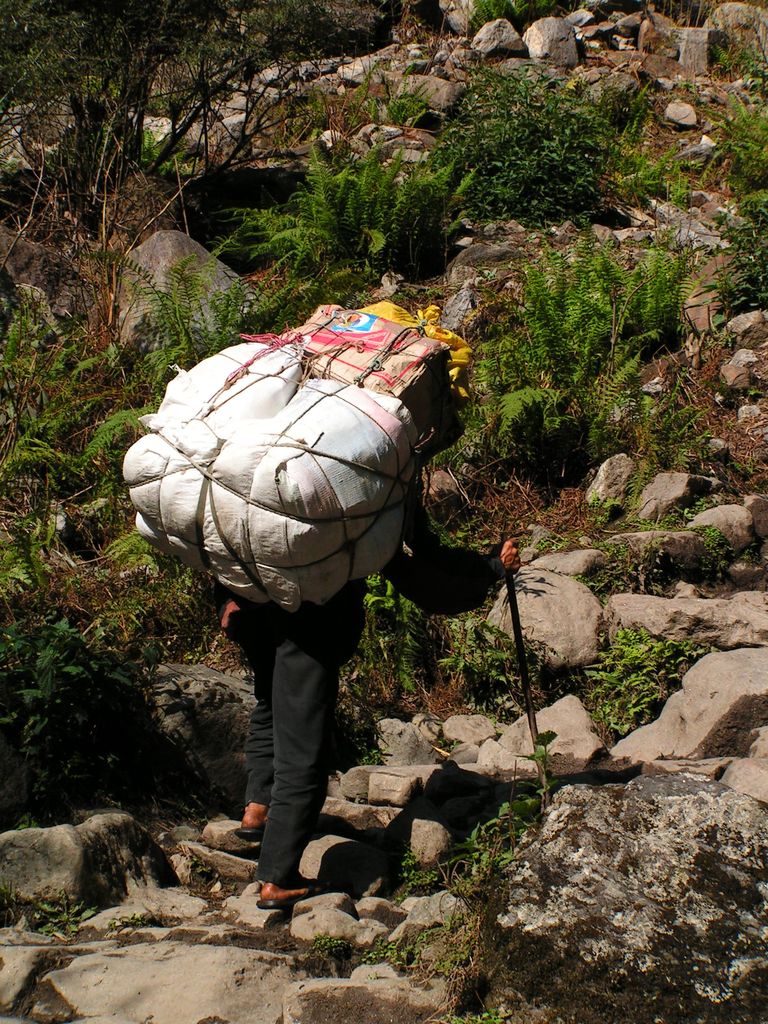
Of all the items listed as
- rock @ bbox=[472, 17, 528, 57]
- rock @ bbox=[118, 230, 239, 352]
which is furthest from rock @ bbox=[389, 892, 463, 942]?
rock @ bbox=[472, 17, 528, 57]

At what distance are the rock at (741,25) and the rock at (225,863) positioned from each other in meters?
12.5

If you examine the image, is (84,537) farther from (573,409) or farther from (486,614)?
(573,409)

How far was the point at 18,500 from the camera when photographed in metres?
6.61

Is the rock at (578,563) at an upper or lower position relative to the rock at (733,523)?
lower

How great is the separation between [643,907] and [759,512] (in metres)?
4.20

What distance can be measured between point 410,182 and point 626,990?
774 cm

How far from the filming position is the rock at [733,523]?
249 inches

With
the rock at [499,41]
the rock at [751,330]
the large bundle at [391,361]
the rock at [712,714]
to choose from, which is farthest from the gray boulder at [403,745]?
the rock at [499,41]

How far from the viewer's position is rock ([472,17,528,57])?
12594 mm

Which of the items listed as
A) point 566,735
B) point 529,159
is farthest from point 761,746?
point 529,159

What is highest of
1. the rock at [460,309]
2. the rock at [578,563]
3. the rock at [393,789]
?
the rock at [460,309]

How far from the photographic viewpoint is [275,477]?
3141mm

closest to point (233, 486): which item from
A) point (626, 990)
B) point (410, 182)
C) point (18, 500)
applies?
point (626, 990)

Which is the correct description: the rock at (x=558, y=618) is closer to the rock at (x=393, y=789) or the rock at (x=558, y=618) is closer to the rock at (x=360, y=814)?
the rock at (x=393, y=789)
